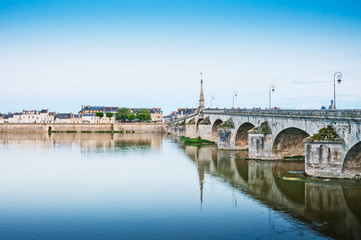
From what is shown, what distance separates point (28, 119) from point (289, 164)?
124 metres

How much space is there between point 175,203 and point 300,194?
7.68 meters

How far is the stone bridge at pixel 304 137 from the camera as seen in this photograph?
22875 mm

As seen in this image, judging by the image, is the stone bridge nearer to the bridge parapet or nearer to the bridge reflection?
the bridge parapet

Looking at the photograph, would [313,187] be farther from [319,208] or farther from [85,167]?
[85,167]

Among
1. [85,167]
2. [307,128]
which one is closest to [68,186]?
[85,167]

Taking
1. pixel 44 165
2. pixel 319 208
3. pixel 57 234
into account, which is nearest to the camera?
pixel 57 234

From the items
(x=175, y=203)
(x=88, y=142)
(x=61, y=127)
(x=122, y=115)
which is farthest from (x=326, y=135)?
(x=122, y=115)

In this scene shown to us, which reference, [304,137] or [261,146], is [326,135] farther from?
[261,146]

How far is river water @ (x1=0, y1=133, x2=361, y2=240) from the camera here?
1555 centimetres

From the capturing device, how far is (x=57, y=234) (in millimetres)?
15227

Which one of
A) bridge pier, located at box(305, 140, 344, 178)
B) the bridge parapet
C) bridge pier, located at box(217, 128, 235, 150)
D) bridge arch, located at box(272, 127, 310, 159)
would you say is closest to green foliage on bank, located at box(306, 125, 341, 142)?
bridge pier, located at box(305, 140, 344, 178)

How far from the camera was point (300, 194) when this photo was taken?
21500 millimetres

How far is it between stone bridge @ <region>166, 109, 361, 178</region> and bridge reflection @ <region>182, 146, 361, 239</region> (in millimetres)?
1419

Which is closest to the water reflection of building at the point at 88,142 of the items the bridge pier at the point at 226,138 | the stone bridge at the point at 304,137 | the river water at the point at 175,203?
the bridge pier at the point at 226,138
